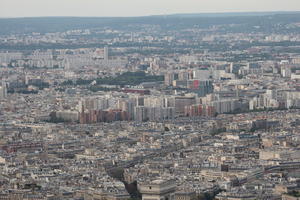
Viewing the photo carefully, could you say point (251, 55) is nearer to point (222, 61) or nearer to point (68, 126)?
point (222, 61)

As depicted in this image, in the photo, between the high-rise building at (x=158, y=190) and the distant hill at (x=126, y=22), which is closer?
the high-rise building at (x=158, y=190)

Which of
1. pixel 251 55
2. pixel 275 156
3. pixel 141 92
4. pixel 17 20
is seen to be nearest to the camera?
pixel 275 156

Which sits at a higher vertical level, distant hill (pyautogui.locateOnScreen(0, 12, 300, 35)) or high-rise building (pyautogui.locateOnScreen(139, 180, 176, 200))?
high-rise building (pyautogui.locateOnScreen(139, 180, 176, 200))

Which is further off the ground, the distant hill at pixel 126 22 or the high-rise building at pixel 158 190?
the high-rise building at pixel 158 190

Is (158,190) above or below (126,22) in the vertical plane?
above

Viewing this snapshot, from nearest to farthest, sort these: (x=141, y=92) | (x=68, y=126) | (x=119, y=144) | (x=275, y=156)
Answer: (x=275, y=156), (x=119, y=144), (x=68, y=126), (x=141, y=92)

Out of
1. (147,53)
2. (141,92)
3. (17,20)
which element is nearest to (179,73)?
(141,92)

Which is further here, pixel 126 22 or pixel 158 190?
pixel 126 22

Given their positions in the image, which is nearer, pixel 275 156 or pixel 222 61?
pixel 275 156

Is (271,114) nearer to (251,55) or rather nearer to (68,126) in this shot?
(68,126)

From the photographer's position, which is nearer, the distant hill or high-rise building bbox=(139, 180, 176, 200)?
high-rise building bbox=(139, 180, 176, 200)
